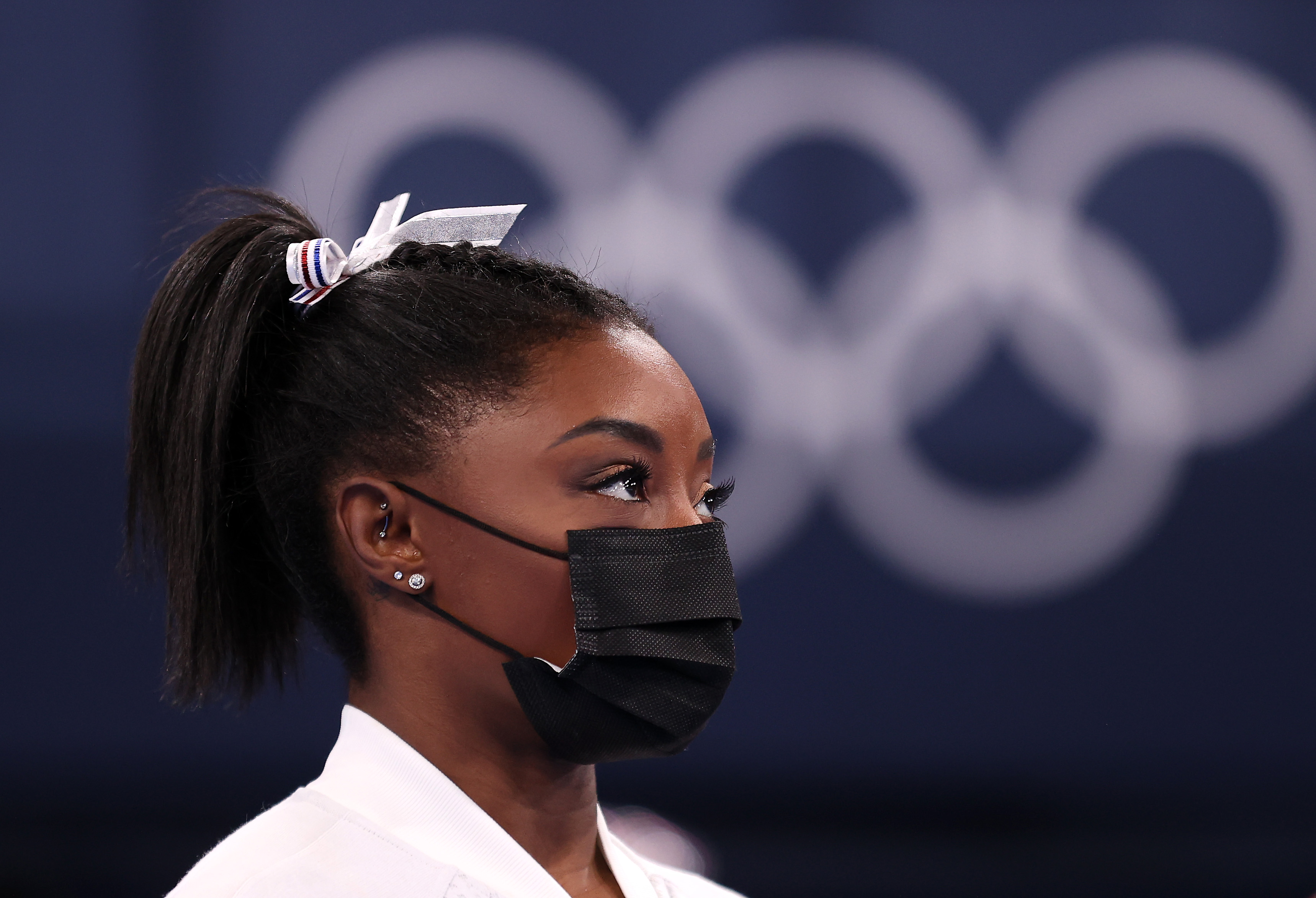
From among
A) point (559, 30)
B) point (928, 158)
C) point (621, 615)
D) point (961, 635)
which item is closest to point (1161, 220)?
point (928, 158)

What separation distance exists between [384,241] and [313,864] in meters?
0.75

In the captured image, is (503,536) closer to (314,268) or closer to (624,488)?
(624,488)

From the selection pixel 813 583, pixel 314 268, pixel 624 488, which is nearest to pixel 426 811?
pixel 624 488

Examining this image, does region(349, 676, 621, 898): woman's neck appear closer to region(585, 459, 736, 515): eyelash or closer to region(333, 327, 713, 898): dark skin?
region(333, 327, 713, 898): dark skin

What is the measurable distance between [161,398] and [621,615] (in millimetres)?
633

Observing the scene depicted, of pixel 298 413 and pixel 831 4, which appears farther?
pixel 831 4

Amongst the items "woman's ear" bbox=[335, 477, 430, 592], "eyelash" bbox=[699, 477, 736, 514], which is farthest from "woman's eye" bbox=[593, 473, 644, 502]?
"woman's ear" bbox=[335, 477, 430, 592]

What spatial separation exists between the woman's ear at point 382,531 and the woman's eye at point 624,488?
0.71 ft

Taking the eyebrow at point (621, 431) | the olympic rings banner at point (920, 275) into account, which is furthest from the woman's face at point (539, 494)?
the olympic rings banner at point (920, 275)

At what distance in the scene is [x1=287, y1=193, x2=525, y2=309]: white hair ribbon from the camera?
1.57 m

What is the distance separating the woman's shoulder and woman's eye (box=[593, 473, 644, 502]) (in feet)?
1.41

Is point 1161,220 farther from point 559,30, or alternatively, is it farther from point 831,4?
point 559,30

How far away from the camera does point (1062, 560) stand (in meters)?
3.46

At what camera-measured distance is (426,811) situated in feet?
4.75
